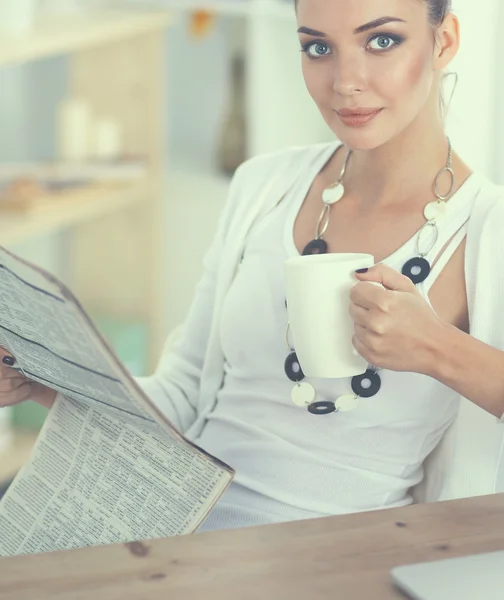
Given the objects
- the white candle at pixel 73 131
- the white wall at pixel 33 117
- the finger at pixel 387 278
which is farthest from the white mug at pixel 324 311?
the white wall at pixel 33 117

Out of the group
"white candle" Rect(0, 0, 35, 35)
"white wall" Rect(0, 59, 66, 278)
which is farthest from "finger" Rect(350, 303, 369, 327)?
"white wall" Rect(0, 59, 66, 278)

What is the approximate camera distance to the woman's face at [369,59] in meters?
1.13

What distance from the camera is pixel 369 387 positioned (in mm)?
1180

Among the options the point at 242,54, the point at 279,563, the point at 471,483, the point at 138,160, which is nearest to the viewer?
the point at 279,563

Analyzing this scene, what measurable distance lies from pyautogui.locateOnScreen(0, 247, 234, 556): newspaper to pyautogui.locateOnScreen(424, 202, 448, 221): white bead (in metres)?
0.45

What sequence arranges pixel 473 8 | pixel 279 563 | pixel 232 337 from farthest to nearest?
pixel 473 8 < pixel 232 337 < pixel 279 563

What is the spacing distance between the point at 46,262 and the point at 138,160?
0.40 m

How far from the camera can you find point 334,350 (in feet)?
3.34

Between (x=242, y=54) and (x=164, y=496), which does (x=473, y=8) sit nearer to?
(x=242, y=54)

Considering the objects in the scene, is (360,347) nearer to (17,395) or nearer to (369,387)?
(369,387)

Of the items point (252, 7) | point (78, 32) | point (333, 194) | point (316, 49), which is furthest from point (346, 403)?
point (252, 7)

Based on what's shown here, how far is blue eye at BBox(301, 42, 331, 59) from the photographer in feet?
3.84

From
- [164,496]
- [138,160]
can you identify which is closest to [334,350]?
[164,496]

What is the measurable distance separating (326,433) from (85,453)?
0.99 ft
